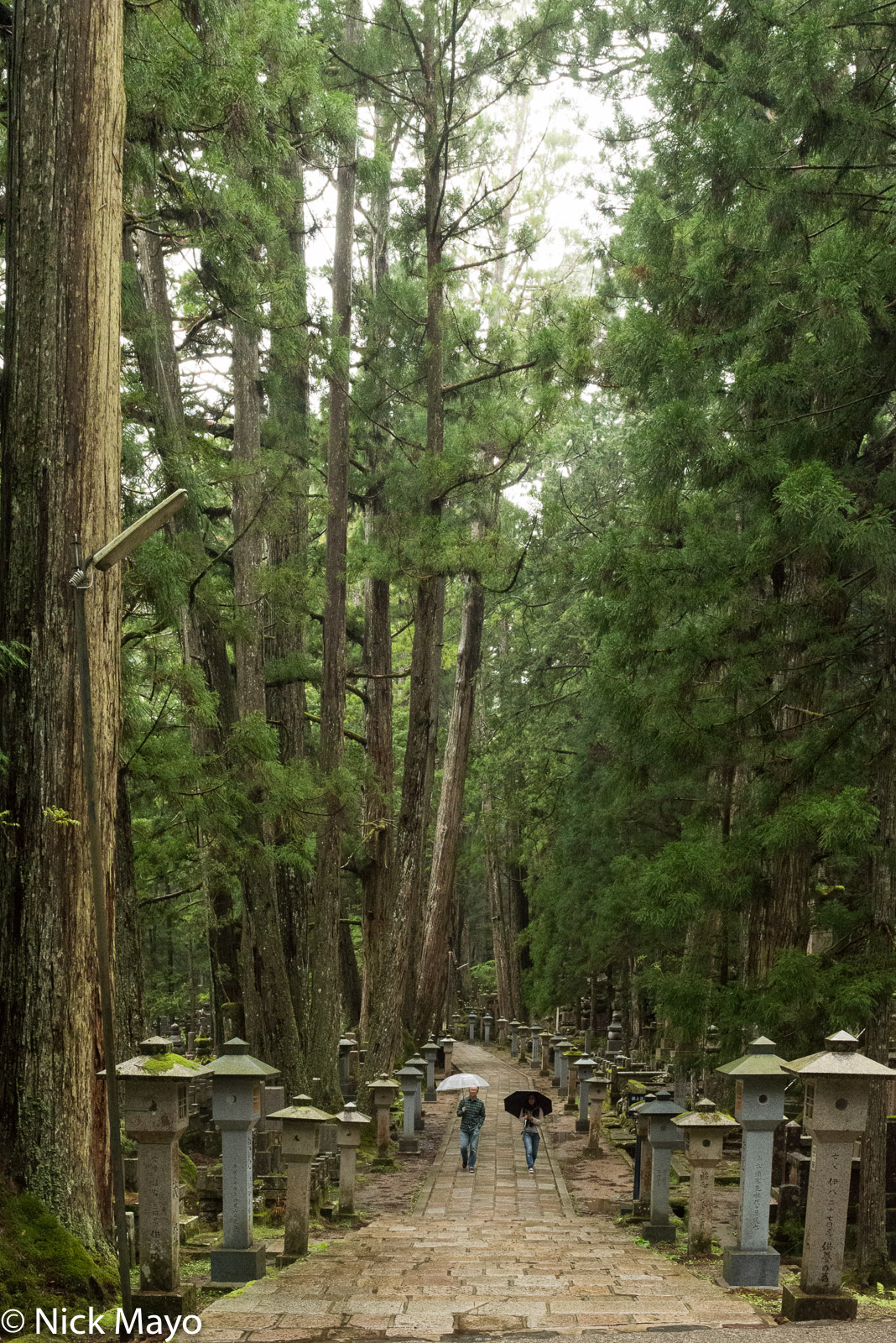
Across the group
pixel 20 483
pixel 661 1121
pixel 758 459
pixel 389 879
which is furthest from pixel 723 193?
pixel 389 879

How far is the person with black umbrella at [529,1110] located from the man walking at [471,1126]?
0.35 m

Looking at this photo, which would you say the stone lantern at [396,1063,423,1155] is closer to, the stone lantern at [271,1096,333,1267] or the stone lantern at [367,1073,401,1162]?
the stone lantern at [367,1073,401,1162]

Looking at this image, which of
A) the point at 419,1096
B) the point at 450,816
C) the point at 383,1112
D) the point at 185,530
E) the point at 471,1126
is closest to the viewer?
the point at 185,530

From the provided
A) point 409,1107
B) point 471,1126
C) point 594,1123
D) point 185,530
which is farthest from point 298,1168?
point 594,1123

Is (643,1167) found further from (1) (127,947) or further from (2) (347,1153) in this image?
(1) (127,947)

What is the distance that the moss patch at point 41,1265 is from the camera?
525cm

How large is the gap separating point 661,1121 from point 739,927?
6208mm

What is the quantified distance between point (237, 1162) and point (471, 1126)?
21.0 ft

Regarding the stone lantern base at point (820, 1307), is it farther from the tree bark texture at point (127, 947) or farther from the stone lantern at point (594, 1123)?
the stone lantern at point (594, 1123)

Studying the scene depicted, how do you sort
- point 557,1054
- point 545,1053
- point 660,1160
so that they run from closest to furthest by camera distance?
1. point 660,1160
2. point 557,1054
3. point 545,1053

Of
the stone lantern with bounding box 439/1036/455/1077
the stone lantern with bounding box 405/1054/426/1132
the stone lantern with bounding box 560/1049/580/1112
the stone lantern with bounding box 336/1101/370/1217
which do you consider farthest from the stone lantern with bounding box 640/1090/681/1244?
the stone lantern with bounding box 439/1036/455/1077

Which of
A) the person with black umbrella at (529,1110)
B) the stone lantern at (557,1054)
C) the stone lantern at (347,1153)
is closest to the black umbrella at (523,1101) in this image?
the person with black umbrella at (529,1110)

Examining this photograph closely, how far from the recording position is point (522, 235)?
55.6ft

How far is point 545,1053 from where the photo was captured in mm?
24656
